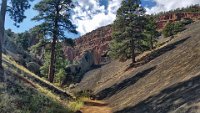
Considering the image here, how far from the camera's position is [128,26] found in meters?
50.7

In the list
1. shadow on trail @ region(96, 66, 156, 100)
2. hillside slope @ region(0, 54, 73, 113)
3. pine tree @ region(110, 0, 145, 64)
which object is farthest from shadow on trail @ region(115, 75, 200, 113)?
pine tree @ region(110, 0, 145, 64)

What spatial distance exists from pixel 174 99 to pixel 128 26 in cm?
3490

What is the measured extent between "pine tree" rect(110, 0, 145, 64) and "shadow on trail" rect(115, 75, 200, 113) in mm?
29854

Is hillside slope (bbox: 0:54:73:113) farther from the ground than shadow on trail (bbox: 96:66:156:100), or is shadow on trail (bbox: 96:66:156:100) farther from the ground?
hillside slope (bbox: 0:54:73:113)

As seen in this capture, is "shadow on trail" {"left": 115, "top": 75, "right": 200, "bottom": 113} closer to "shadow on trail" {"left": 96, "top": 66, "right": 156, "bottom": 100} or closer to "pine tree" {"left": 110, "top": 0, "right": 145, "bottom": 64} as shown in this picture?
"shadow on trail" {"left": 96, "top": 66, "right": 156, "bottom": 100}

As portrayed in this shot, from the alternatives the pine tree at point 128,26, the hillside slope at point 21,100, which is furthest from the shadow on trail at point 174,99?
the pine tree at point 128,26

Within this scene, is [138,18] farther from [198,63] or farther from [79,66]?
[79,66]

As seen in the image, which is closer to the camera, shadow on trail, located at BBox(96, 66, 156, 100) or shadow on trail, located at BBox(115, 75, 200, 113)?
shadow on trail, located at BBox(115, 75, 200, 113)

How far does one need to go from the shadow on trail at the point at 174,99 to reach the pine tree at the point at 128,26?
97.9 feet

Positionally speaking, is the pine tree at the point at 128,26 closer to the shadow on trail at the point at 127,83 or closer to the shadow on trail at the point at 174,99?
the shadow on trail at the point at 127,83

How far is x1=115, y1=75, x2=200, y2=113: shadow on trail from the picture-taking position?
14.6 metres

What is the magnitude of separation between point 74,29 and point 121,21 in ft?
32.4

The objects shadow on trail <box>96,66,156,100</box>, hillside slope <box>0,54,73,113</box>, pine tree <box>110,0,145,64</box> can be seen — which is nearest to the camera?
hillside slope <box>0,54,73,113</box>

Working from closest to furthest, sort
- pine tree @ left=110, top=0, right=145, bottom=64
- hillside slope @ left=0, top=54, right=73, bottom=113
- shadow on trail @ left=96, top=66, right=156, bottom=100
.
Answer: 1. hillside slope @ left=0, top=54, right=73, bottom=113
2. shadow on trail @ left=96, top=66, right=156, bottom=100
3. pine tree @ left=110, top=0, right=145, bottom=64
